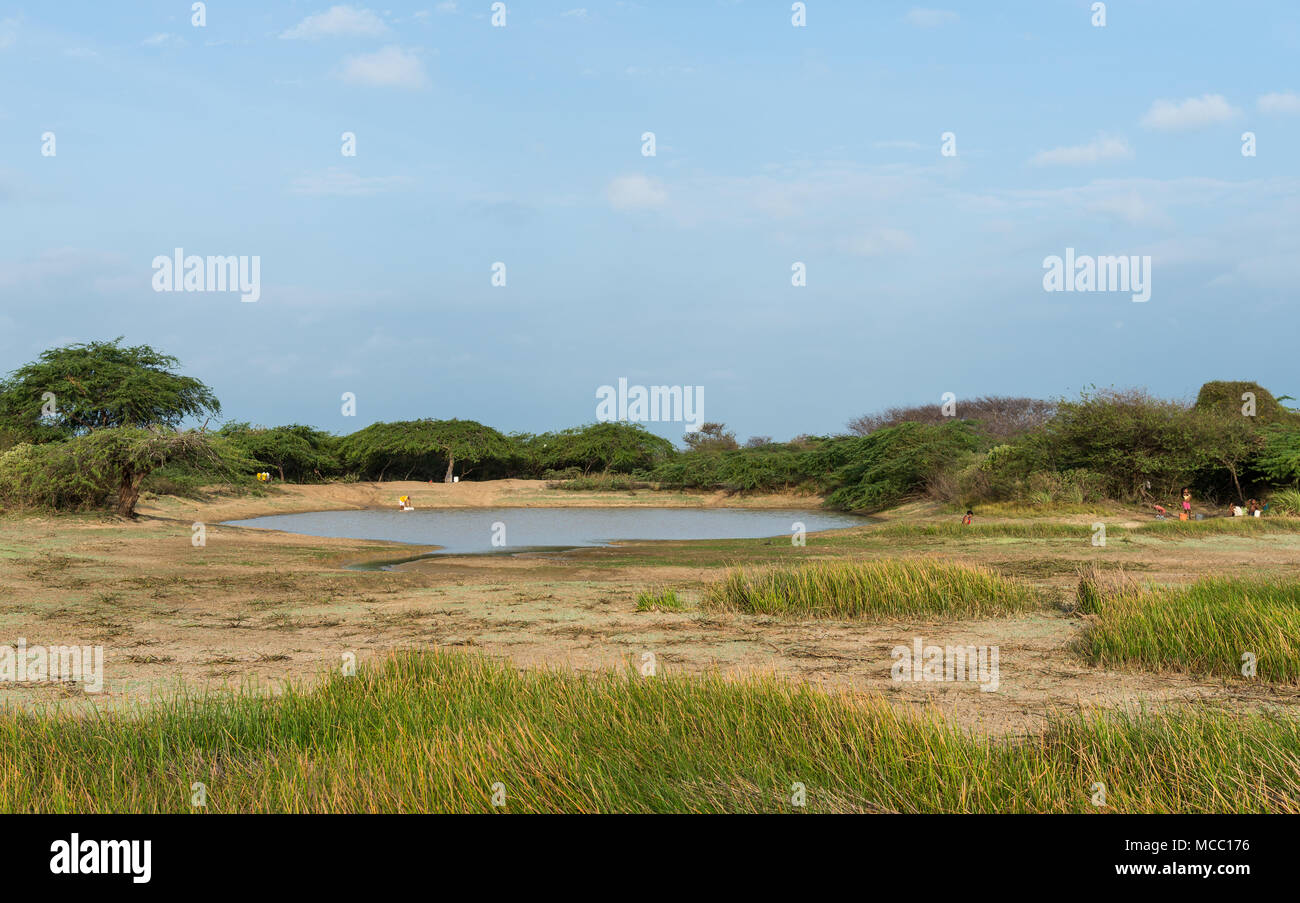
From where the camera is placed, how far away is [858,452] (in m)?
48.1

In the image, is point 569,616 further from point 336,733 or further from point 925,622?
point 336,733

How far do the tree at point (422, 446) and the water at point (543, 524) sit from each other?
13093 millimetres

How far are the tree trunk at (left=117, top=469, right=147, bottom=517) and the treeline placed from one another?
0.12 feet

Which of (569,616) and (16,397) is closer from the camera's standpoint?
(569,616)

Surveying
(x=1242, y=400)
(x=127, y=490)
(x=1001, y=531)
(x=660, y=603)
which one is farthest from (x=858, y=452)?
(x=660, y=603)

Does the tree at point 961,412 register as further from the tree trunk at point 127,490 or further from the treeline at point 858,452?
the tree trunk at point 127,490

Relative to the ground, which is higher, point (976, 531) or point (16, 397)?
point (16, 397)

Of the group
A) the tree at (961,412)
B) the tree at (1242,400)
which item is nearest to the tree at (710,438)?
the tree at (961,412)

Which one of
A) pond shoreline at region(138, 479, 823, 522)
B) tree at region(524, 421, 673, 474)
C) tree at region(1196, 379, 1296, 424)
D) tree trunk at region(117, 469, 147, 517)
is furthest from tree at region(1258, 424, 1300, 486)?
tree at region(524, 421, 673, 474)

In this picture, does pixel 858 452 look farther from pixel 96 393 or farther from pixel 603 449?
pixel 96 393

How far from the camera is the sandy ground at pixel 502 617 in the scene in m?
8.23
